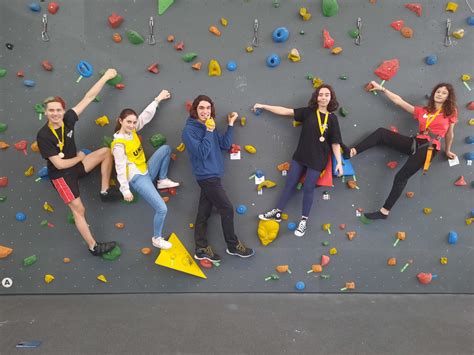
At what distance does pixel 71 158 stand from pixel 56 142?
15cm

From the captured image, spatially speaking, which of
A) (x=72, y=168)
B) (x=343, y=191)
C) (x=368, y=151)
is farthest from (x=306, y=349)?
(x=72, y=168)

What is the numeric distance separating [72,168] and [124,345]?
4.34 feet

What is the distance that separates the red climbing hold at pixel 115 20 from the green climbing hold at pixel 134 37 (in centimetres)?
11

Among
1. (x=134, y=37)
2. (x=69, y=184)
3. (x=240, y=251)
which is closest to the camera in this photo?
(x=69, y=184)

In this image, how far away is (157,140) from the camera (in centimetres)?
255

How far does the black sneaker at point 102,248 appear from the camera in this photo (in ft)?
8.31

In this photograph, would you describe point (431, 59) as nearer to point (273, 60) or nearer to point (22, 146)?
point (273, 60)

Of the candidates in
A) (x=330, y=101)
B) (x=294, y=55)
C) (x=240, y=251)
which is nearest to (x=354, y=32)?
(x=294, y=55)

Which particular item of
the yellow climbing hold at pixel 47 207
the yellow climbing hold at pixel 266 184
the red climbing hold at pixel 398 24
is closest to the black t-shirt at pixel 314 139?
the yellow climbing hold at pixel 266 184

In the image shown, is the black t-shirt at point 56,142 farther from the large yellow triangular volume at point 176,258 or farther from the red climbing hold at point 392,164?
the red climbing hold at point 392,164

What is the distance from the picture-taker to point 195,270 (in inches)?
106

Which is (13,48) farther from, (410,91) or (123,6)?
(410,91)

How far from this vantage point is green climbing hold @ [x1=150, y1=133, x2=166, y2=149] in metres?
2.54

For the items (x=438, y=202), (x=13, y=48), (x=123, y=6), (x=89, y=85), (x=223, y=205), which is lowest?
(x=223, y=205)
